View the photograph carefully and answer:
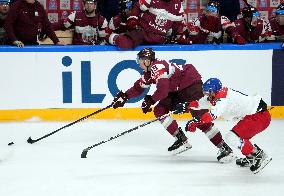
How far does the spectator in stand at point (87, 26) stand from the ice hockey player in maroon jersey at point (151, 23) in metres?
0.40

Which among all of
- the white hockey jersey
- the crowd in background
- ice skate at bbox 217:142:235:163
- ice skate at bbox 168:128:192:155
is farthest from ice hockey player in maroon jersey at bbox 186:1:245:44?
the white hockey jersey

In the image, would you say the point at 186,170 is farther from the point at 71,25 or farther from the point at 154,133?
the point at 71,25

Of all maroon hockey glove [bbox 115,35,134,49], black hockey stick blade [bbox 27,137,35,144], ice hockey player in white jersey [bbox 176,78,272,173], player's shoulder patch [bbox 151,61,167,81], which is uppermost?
maroon hockey glove [bbox 115,35,134,49]

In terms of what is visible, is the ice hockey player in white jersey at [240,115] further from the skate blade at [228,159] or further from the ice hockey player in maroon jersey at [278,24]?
the ice hockey player in maroon jersey at [278,24]

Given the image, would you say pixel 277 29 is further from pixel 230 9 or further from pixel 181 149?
pixel 181 149

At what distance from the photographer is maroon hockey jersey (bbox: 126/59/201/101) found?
5059 millimetres

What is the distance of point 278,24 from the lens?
22.8 ft

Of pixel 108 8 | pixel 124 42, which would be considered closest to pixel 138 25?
pixel 124 42

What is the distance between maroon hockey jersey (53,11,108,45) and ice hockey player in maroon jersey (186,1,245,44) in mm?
1043

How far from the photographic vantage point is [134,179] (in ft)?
14.7

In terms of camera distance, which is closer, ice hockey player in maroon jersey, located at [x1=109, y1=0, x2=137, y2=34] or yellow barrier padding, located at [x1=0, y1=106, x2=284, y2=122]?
yellow barrier padding, located at [x1=0, y1=106, x2=284, y2=122]

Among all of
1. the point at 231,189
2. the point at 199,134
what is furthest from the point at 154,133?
the point at 231,189

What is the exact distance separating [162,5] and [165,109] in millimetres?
1596

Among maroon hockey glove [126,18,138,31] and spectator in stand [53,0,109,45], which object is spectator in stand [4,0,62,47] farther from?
maroon hockey glove [126,18,138,31]
